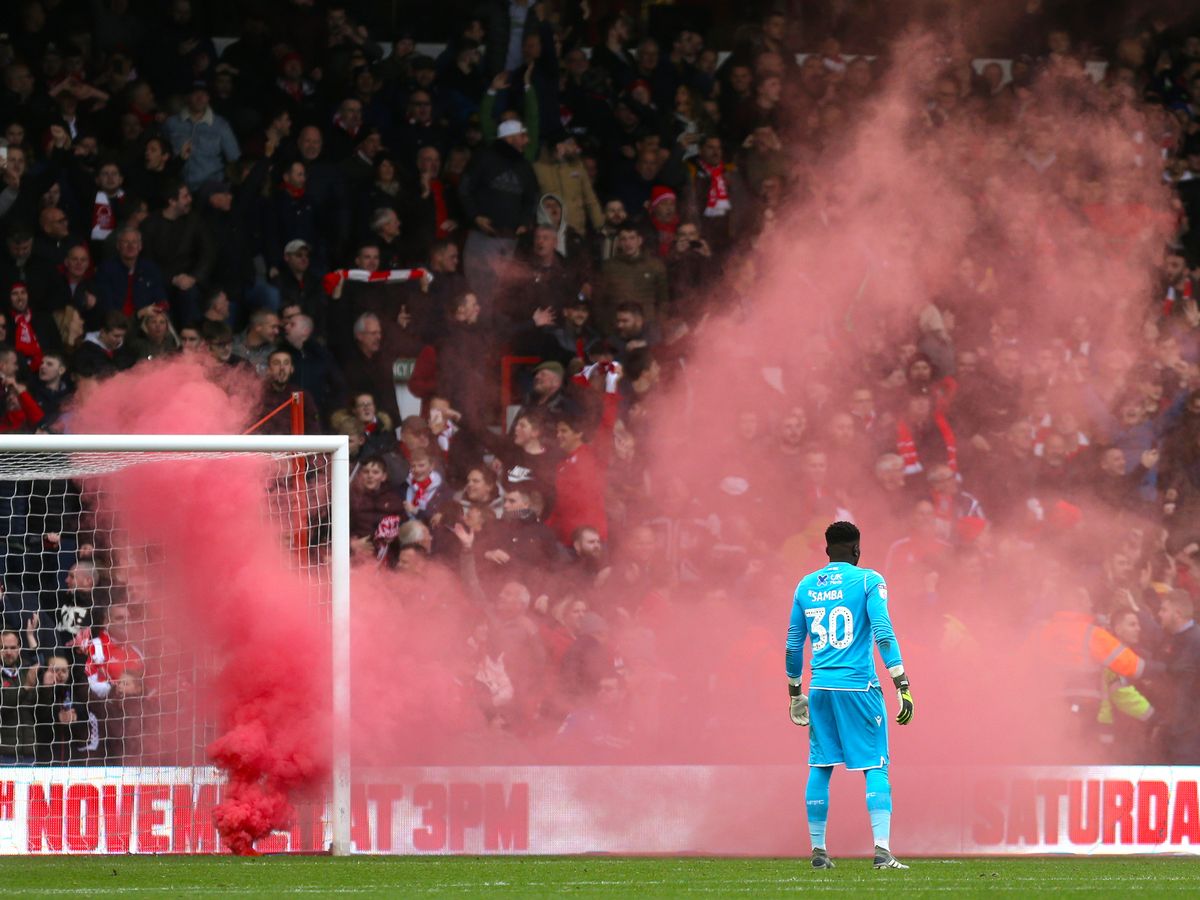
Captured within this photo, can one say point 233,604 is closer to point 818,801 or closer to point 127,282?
point 818,801

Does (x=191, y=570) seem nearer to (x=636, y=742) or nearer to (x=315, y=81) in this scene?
(x=636, y=742)

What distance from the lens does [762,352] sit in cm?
1233

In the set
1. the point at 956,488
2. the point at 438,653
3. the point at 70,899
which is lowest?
the point at 70,899

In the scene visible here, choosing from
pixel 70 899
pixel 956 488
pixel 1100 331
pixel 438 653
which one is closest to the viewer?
pixel 70 899

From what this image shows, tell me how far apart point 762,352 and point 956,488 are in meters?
1.62

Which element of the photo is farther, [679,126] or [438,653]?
[679,126]

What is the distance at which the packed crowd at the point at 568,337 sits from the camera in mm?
10883

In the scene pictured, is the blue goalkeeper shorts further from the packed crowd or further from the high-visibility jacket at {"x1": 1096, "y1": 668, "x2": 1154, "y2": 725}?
the high-visibility jacket at {"x1": 1096, "y1": 668, "x2": 1154, "y2": 725}

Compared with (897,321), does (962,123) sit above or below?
above

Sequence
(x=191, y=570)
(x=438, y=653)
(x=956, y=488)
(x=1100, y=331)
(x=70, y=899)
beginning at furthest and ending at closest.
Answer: (x=1100, y=331) → (x=956, y=488) → (x=438, y=653) → (x=191, y=570) → (x=70, y=899)

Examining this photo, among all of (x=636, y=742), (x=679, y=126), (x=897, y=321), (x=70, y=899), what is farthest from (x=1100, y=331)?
(x=70, y=899)

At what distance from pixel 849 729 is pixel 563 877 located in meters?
1.36

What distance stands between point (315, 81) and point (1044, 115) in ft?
17.8

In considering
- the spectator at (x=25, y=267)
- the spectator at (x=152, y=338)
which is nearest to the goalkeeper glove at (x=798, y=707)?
the spectator at (x=152, y=338)
